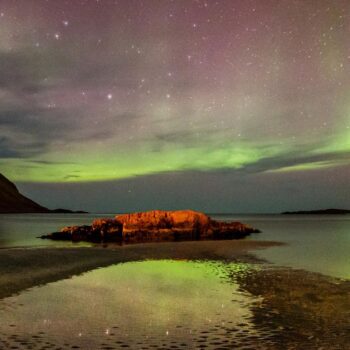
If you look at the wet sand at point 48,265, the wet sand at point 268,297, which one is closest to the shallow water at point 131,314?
the wet sand at point 268,297

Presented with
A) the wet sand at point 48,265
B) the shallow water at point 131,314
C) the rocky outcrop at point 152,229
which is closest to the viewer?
the shallow water at point 131,314

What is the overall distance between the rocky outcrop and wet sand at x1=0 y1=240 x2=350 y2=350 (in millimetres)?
30767

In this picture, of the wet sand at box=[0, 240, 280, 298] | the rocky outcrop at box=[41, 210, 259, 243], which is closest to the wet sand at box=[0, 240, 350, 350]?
the wet sand at box=[0, 240, 280, 298]

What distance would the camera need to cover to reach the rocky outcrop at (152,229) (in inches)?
2694

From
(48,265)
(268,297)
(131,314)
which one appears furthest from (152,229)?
(131,314)

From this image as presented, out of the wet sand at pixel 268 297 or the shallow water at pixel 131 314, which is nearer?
the shallow water at pixel 131 314

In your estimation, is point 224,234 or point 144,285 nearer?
point 144,285

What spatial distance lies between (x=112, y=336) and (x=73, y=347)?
4.89ft

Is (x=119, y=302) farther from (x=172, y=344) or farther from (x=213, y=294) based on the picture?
(x=172, y=344)

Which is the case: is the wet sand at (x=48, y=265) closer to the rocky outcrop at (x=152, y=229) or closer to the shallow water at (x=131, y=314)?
the shallow water at (x=131, y=314)

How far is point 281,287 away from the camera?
22.5m

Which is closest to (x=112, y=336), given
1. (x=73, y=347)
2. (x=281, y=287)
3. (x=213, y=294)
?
(x=73, y=347)

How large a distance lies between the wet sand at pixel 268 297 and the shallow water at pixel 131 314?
0.48 ft

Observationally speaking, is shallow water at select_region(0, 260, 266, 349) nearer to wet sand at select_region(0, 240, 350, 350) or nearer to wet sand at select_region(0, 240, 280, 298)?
wet sand at select_region(0, 240, 350, 350)
